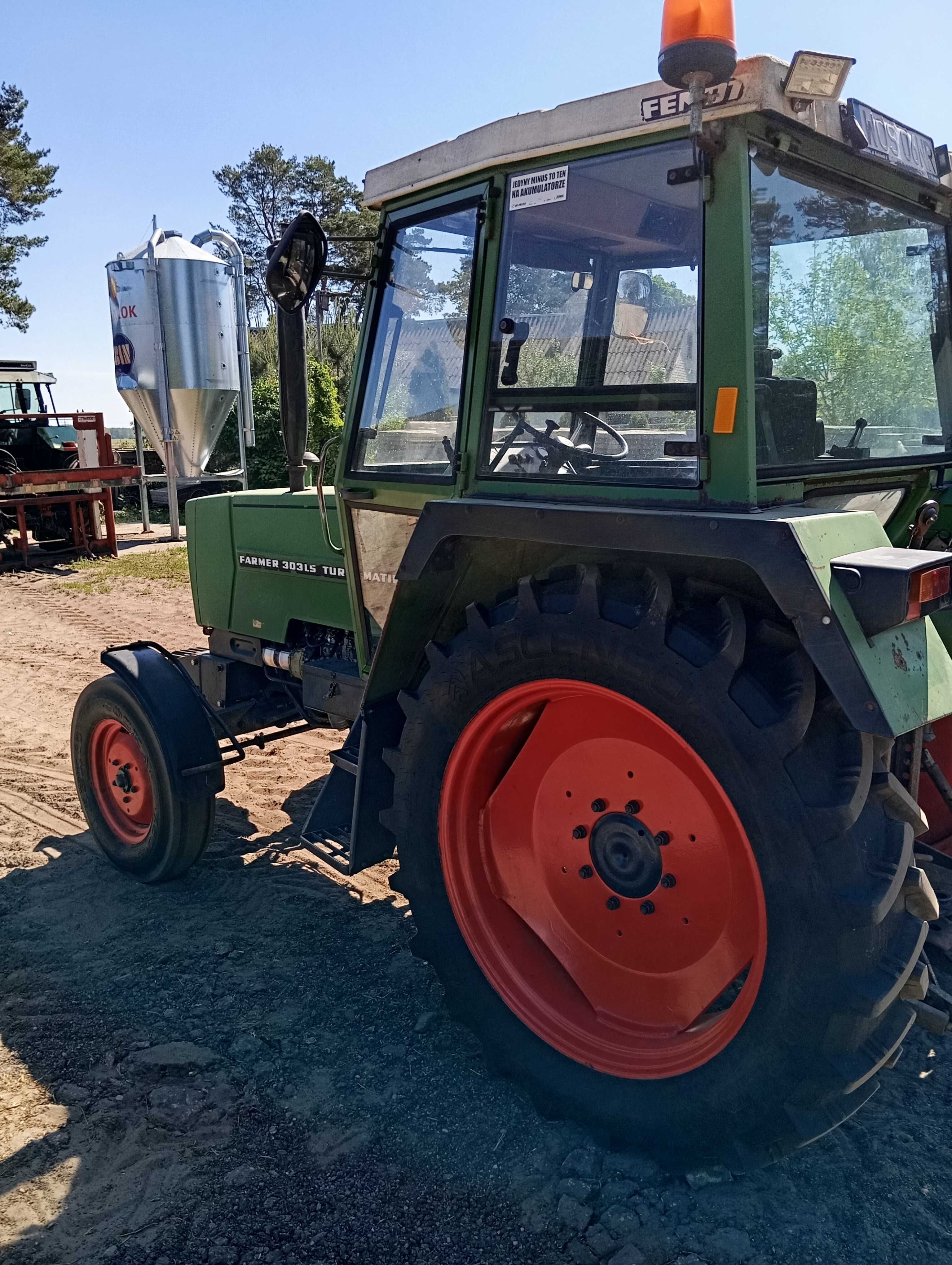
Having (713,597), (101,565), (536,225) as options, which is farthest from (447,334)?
(101,565)

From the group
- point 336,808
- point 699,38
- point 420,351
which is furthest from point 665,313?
point 336,808

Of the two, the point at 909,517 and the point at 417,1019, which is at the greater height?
the point at 909,517

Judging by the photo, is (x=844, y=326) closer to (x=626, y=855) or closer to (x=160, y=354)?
(x=626, y=855)

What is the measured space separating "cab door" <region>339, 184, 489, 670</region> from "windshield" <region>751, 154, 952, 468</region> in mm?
828

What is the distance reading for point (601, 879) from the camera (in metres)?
2.50

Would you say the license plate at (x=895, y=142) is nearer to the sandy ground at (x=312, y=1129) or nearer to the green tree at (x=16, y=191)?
the sandy ground at (x=312, y=1129)

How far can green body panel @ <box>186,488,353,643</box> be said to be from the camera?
12.3ft

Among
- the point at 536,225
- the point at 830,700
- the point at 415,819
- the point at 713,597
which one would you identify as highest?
the point at 536,225

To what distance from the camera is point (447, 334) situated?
283 cm

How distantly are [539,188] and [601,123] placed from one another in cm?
27

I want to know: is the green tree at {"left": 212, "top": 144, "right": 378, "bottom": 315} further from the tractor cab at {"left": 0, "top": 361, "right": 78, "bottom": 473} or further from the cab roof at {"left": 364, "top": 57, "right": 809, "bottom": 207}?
the cab roof at {"left": 364, "top": 57, "right": 809, "bottom": 207}

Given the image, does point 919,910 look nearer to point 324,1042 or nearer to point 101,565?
point 324,1042

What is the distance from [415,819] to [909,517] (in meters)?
1.70

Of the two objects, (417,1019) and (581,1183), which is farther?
(417,1019)
